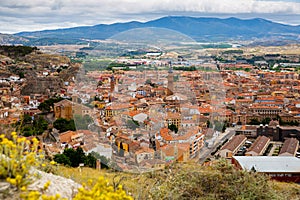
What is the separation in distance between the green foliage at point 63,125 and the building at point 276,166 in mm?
4960

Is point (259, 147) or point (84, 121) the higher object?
point (84, 121)

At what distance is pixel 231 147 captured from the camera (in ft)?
39.7

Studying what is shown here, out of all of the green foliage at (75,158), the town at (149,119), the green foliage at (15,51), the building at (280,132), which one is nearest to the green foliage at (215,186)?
the town at (149,119)

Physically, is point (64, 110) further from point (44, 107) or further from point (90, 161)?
point (90, 161)

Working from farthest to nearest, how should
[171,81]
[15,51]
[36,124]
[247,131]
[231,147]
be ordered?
[15,51] < [247,131] < [231,147] < [36,124] < [171,81]

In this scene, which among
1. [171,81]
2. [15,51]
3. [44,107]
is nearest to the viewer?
[171,81]

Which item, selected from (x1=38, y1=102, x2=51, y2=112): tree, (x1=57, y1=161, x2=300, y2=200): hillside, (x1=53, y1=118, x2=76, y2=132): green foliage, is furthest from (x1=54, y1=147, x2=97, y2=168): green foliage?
(x1=38, y1=102, x2=51, y2=112): tree

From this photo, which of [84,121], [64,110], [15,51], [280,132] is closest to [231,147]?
[280,132]

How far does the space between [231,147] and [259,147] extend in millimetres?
1132

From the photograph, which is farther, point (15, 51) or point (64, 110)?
point (15, 51)

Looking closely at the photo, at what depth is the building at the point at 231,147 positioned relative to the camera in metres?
11.4

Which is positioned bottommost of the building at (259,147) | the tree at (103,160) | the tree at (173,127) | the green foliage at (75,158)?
the building at (259,147)

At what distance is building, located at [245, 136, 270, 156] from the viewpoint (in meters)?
11.7

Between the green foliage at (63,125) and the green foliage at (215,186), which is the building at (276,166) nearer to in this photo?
the green foliage at (215,186)
